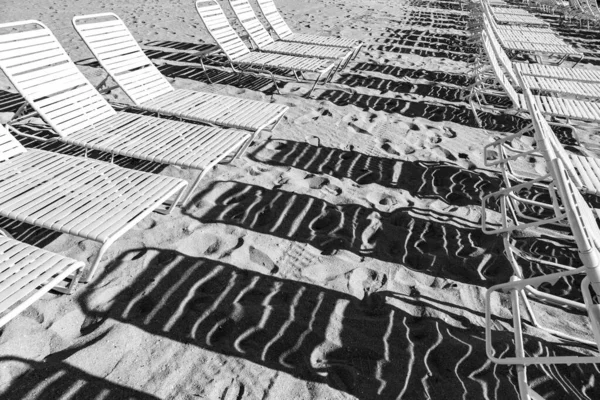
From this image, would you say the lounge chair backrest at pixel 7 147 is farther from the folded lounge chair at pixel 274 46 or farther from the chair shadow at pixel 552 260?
the folded lounge chair at pixel 274 46

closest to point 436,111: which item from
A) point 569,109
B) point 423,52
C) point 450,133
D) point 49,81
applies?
point 450,133

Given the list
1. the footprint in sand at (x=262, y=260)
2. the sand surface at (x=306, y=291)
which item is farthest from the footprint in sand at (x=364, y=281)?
the footprint in sand at (x=262, y=260)

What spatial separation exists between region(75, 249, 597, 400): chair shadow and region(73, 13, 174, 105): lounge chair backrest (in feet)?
7.05

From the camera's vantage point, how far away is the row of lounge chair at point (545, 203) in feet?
5.06

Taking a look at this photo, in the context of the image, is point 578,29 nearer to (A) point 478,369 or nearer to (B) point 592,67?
(B) point 592,67

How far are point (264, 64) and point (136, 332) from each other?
3.96 m

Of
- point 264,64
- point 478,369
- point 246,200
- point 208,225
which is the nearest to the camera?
point 478,369

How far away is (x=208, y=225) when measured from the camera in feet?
9.41

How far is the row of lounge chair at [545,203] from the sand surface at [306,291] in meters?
0.14

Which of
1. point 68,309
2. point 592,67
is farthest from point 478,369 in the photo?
point 592,67

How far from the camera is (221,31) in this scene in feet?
17.7

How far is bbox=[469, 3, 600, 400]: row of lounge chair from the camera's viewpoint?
1.54 meters

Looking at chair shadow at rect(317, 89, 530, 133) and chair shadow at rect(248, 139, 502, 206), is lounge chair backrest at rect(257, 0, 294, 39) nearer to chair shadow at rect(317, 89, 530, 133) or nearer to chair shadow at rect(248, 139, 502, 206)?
chair shadow at rect(317, 89, 530, 133)

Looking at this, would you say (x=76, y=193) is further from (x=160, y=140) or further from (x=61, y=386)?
(x=61, y=386)
